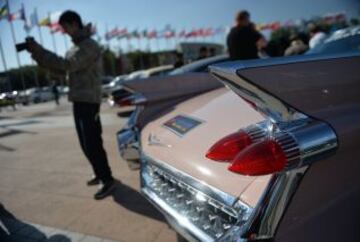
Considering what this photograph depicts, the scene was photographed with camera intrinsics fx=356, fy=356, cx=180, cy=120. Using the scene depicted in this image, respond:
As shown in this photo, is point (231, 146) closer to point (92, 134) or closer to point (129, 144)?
point (129, 144)

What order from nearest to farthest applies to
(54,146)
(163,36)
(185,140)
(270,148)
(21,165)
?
(270,148), (185,140), (21,165), (54,146), (163,36)

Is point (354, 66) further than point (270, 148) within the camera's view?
Yes


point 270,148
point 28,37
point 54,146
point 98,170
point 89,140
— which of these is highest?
point 28,37

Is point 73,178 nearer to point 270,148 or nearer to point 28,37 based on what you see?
point 28,37

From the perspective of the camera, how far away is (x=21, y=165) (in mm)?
5258

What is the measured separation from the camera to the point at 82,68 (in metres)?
3.52

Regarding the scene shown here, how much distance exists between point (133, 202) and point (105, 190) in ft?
1.36

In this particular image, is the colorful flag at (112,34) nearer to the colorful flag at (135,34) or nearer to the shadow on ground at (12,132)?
the colorful flag at (135,34)

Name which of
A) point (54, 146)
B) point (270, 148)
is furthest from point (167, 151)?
point (54, 146)

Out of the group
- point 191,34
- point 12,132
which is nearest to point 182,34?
point 191,34

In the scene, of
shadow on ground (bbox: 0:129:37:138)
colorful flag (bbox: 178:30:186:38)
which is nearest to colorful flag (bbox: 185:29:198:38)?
colorful flag (bbox: 178:30:186:38)

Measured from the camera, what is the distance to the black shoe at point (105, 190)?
3577 millimetres

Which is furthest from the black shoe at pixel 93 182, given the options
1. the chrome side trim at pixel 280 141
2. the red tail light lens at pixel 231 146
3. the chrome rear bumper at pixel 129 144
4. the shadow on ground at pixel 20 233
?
the chrome side trim at pixel 280 141

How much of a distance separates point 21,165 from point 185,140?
3.95 m
